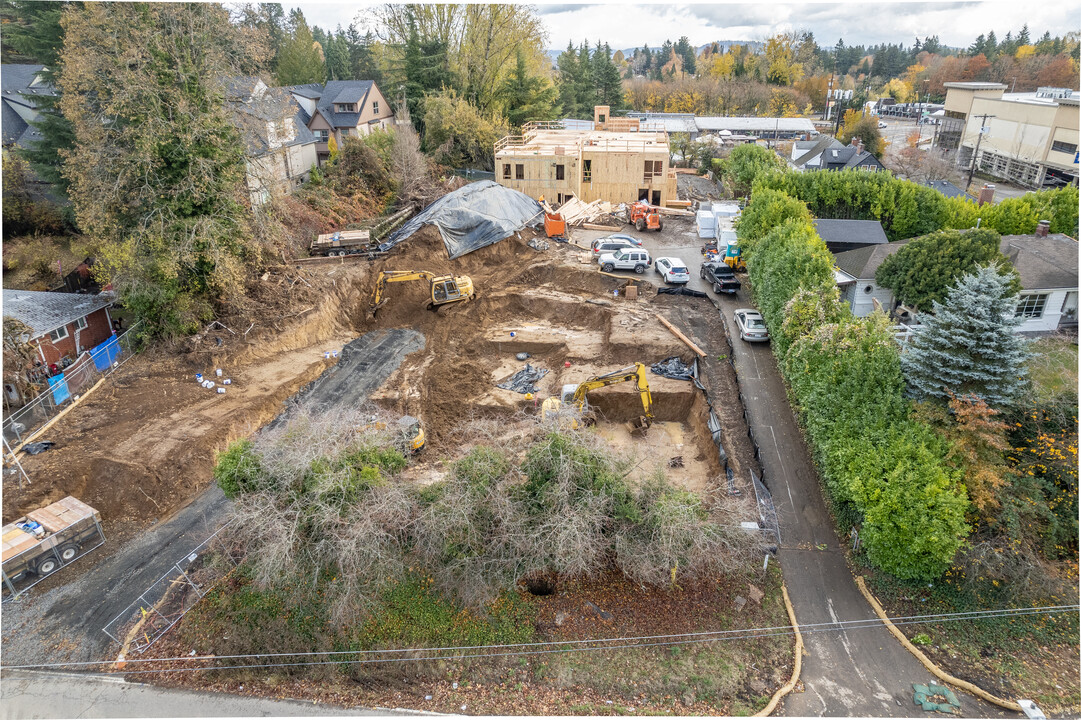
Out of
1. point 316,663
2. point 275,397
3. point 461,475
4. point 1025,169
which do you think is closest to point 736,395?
point 461,475

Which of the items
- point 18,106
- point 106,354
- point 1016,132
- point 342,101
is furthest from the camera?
point 1016,132

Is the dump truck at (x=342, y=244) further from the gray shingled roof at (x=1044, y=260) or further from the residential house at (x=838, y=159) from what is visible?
the residential house at (x=838, y=159)

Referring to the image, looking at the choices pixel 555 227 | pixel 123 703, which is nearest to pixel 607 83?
pixel 555 227

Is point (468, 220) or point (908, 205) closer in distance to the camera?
point (468, 220)

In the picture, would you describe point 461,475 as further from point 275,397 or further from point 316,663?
point 275,397

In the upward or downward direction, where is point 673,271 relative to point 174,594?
upward

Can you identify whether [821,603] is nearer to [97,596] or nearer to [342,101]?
[97,596]
